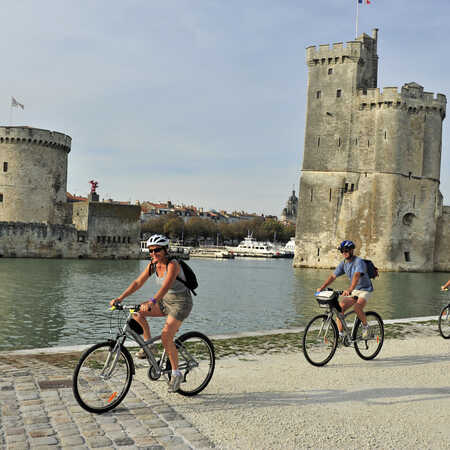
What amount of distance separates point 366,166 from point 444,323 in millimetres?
38619

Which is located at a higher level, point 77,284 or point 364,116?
point 364,116

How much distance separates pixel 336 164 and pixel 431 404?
4378cm

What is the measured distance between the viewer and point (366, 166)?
47.7m

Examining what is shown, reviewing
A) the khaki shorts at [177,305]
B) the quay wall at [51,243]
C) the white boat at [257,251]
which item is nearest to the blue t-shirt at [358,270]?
the khaki shorts at [177,305]

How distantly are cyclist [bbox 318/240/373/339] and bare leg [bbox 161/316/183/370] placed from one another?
9.42 feet

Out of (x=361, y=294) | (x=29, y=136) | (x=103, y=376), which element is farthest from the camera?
(x=29, y=136)

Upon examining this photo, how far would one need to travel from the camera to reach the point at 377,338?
8328 mm

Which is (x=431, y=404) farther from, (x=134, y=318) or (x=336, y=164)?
(x=336, y=164)

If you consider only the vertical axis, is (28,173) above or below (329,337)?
above

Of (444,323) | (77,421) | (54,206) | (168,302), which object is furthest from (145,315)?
(54,206)

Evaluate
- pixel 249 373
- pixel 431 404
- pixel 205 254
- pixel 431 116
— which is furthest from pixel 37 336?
pixel 205 254

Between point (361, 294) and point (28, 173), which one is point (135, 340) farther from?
point (28, 173)

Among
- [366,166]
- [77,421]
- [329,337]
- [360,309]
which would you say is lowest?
[77,421]

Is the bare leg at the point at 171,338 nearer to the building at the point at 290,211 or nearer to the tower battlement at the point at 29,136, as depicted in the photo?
the tower battlement at the point at 29,136
